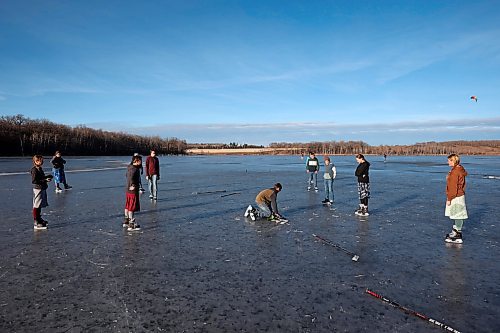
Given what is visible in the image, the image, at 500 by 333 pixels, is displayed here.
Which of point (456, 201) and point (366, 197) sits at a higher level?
point (456, 201)

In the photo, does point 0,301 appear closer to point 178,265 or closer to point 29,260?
point 29,260

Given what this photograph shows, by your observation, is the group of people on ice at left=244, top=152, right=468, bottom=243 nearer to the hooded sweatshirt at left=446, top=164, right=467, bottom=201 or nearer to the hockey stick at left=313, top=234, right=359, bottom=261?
the hooded sweatshirt at left=446, top=164, right=467, bottom=201

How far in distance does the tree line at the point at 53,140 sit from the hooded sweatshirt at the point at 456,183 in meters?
91.8

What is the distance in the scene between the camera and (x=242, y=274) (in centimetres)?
535

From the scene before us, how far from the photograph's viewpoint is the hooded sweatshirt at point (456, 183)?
291 inches

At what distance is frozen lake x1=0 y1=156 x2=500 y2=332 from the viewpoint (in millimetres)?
3914

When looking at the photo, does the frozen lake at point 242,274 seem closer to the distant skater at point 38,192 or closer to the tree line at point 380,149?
the distant skater at point 38,192

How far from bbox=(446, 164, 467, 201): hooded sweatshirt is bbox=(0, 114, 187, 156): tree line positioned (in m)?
91.8

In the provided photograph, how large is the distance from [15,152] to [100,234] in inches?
3558

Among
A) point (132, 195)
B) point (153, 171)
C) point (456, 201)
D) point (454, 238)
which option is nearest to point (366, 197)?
point (456, 201)

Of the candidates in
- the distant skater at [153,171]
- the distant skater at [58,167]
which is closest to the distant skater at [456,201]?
the distant skater at [153,171]

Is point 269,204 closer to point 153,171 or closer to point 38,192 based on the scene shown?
point 153,171

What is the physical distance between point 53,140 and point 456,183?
106 m

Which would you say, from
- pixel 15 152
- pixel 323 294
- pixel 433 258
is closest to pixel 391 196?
pixel 433 258
